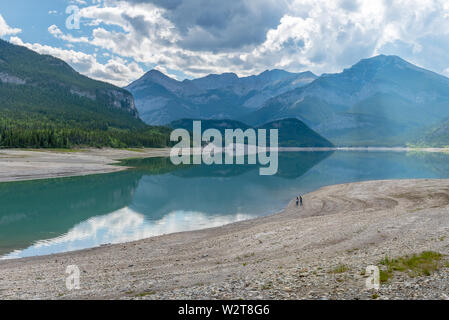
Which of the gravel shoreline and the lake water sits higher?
the gravel shoreline

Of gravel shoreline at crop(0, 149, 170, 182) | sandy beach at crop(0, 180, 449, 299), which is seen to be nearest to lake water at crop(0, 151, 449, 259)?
sandy beach at crop(0, 180, 449, 299)

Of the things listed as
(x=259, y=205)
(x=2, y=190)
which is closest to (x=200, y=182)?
(x=259, y=205)

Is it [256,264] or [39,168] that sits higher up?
[39,168]

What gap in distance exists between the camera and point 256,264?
21156 millimetres

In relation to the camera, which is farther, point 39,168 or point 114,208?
point 39,168

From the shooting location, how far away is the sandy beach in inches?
600

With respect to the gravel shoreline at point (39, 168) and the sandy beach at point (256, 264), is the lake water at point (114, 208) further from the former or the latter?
the gravel shoreline at point (39, 168)

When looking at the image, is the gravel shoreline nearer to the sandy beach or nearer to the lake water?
the lake water

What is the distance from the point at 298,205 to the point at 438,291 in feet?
132

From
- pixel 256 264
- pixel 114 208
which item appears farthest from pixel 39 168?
pixel 256 264

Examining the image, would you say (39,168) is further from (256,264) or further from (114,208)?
(256,264)

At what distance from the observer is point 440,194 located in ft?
164

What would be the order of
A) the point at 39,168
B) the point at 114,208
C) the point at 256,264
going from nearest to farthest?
the point at 256,264, the point at 114,208, the point at 39,168
